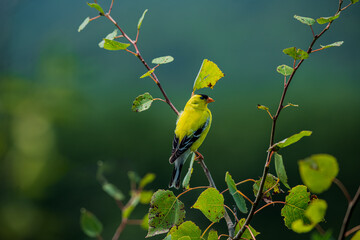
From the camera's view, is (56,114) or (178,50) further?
(178,50)

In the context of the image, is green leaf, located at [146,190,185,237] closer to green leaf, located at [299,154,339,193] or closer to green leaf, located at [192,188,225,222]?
green leaf, located at [192,188,225,222]

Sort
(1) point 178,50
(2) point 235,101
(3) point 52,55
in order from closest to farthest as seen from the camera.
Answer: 1. (3) point 52,55
2. (2) point 235,101
3. (1) point 178,50

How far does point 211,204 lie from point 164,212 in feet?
0.25

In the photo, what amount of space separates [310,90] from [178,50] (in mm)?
1834

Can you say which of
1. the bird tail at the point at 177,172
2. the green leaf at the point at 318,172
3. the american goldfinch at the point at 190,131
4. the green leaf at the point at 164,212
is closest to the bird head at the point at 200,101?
the american goldfinch at the point at 190,131

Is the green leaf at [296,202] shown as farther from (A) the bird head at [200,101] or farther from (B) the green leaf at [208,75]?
(A) the bird head at [200,101]

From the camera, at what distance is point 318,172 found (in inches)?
8.5

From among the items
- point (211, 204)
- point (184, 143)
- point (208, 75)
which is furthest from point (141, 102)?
point (184, 143)

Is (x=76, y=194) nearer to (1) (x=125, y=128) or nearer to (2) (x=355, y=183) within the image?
(1) (x=125, y=128)

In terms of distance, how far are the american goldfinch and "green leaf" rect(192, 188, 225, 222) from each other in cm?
56

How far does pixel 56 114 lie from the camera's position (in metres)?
3.21

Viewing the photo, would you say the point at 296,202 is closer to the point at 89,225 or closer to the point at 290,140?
the point at 290,140

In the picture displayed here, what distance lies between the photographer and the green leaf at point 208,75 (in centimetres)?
53

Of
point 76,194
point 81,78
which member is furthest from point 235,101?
point 76,194
